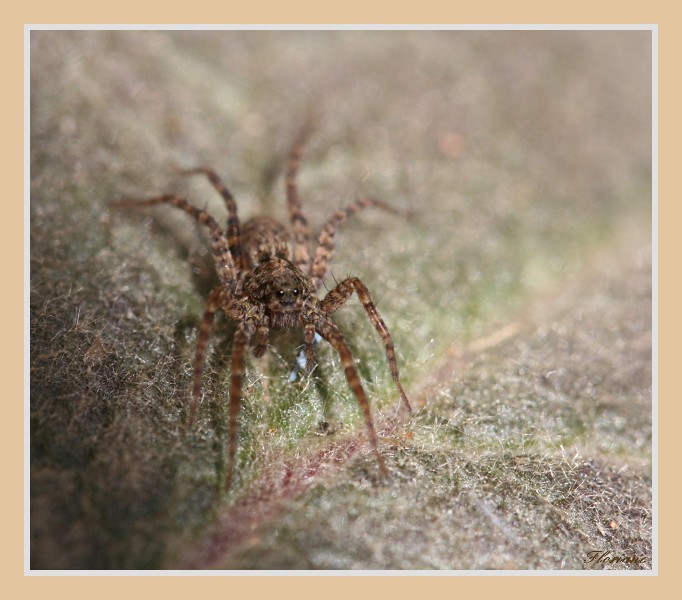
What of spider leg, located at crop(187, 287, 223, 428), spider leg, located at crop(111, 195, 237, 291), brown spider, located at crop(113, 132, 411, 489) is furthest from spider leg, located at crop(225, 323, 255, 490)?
spider leg, located at crop(111, 195, 237, 291)

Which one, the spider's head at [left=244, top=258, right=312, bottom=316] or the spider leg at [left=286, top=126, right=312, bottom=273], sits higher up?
the spider leg at [left=286, top=126, right=312, bottom=273]

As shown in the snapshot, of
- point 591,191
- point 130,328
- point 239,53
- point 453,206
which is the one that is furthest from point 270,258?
point 591,191

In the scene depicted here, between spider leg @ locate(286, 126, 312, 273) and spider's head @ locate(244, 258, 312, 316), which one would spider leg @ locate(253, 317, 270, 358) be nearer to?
spider's head @ locate(244, 258, 312, 316)

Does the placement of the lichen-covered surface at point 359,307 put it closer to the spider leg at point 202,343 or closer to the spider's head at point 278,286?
the spider leg at point 202,343

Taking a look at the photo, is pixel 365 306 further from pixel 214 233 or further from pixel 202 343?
pixel 214 233

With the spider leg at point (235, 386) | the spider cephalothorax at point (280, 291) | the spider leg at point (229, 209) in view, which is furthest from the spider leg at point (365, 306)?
the spider leg at point (229, 209)

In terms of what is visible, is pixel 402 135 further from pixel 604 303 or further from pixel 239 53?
pixel 604 303

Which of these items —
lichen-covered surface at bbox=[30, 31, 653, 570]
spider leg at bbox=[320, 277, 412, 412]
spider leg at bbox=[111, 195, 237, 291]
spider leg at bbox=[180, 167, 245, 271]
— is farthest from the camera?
spider leg at bbox=[180, 167, 245, 271]
